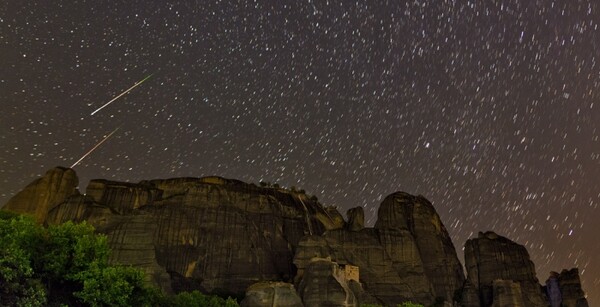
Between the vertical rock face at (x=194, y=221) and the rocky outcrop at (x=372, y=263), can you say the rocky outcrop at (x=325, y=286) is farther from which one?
the vertical rock face at (x=194, y=221)

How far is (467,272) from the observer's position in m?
120

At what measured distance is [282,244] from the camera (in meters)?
113

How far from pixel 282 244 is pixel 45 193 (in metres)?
51.3

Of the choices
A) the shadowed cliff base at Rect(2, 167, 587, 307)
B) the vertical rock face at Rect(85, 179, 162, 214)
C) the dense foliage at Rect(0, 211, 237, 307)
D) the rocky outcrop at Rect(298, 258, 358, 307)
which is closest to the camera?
the dense foliage at Rect(0, 211, 237, 307)

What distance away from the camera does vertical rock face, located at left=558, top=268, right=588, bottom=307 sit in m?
122

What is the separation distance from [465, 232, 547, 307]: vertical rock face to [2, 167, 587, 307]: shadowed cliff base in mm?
244

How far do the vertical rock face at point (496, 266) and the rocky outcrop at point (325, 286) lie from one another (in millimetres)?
42342

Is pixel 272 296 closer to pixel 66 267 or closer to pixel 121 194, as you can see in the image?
pixel 66 267

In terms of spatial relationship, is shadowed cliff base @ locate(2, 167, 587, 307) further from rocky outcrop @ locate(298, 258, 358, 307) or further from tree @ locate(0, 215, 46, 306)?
tree @ locate(0, 215, 46, 306)

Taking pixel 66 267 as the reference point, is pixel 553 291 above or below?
above

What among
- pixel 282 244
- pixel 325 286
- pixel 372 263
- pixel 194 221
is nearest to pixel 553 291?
pixel 372 263

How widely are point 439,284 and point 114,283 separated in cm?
8744

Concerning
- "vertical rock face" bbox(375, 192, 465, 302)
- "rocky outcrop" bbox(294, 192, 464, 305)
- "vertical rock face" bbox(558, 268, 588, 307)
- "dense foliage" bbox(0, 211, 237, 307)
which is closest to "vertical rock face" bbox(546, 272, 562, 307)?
"vertical rock face" bbox(558, 268, 588, 307)

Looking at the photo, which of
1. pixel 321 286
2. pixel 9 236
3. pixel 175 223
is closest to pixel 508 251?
pixel 321 286
